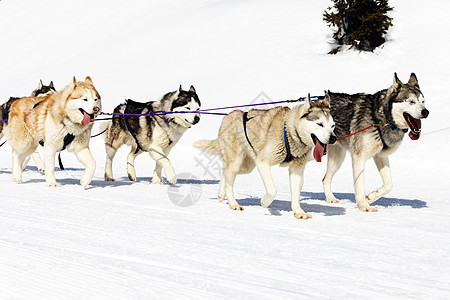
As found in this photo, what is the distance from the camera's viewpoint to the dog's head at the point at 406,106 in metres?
5.31

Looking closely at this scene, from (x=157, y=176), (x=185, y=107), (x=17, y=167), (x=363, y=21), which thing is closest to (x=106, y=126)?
(x=157, y=176)

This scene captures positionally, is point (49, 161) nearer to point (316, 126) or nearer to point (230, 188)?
point (230, 188)

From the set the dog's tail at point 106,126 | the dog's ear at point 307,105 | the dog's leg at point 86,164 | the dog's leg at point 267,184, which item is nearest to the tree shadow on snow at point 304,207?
the dog's leg at point 267,184

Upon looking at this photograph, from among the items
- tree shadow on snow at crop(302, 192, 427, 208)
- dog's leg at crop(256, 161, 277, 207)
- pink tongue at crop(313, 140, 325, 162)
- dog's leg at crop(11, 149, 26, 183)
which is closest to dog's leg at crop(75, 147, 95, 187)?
dog's leg at crop(11, 149, 26, 183)

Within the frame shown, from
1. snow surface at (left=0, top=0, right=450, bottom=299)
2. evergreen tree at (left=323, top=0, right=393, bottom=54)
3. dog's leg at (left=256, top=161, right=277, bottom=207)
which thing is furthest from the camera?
evergreen tree at (left=323, top=0, right=393, bottom=54)

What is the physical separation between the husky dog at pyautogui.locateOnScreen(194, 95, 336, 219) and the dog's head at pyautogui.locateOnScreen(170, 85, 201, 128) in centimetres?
170

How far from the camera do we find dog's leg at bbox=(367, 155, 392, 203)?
5.60 m

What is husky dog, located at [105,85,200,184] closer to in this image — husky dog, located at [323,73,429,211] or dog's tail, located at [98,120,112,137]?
dog's tail, located at [98,120,112,137]

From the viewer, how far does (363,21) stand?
58.9ft

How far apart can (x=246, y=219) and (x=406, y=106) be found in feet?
6.93

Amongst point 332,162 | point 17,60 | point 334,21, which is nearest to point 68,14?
point 17,60

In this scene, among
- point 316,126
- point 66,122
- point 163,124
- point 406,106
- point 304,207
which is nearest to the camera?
point 316,126

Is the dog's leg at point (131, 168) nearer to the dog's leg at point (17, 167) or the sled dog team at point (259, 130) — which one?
the sled dog team at point (259, 130)

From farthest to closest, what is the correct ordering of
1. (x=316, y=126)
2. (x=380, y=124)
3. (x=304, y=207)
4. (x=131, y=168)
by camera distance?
(x=131, y=168)
(x=304, y=207)
(x=380, y=124)
(x=316, y=126)
